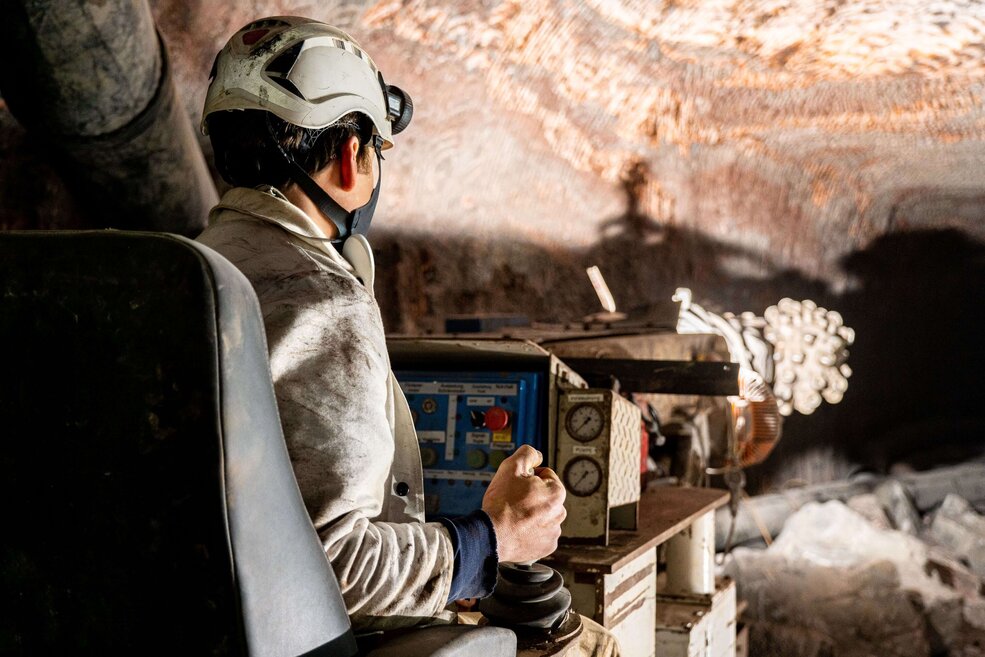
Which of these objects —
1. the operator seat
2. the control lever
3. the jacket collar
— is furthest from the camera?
the control lever

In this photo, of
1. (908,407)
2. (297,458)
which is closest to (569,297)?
(908,407)

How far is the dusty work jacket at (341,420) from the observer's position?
1.06 m

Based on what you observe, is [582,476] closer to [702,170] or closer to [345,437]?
[345,437]

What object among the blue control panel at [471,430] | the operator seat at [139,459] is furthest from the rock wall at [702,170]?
Answer: the operator seat at [139,459]

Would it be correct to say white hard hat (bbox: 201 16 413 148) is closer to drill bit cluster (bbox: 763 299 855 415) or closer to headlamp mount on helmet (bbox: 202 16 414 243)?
headlamp mount on helmet (bbox: 202 16 414 243)

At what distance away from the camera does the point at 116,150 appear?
2641mm

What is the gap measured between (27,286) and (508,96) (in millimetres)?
3876

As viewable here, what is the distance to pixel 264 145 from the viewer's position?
1337 mm

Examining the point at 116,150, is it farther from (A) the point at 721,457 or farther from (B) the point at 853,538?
(B) the point at 853,538

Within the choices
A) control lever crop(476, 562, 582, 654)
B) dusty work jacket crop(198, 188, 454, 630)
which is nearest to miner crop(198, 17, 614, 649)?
dusty work jacket crop(198, 188, 454, 630)

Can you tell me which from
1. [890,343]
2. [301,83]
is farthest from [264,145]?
[890,343]

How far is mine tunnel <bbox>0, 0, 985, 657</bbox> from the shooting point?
89 cm

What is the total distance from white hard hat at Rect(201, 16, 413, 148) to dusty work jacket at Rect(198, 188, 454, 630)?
8.4 inches

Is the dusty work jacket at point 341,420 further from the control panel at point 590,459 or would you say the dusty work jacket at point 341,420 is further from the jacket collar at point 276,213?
the control panel at point 590,459
